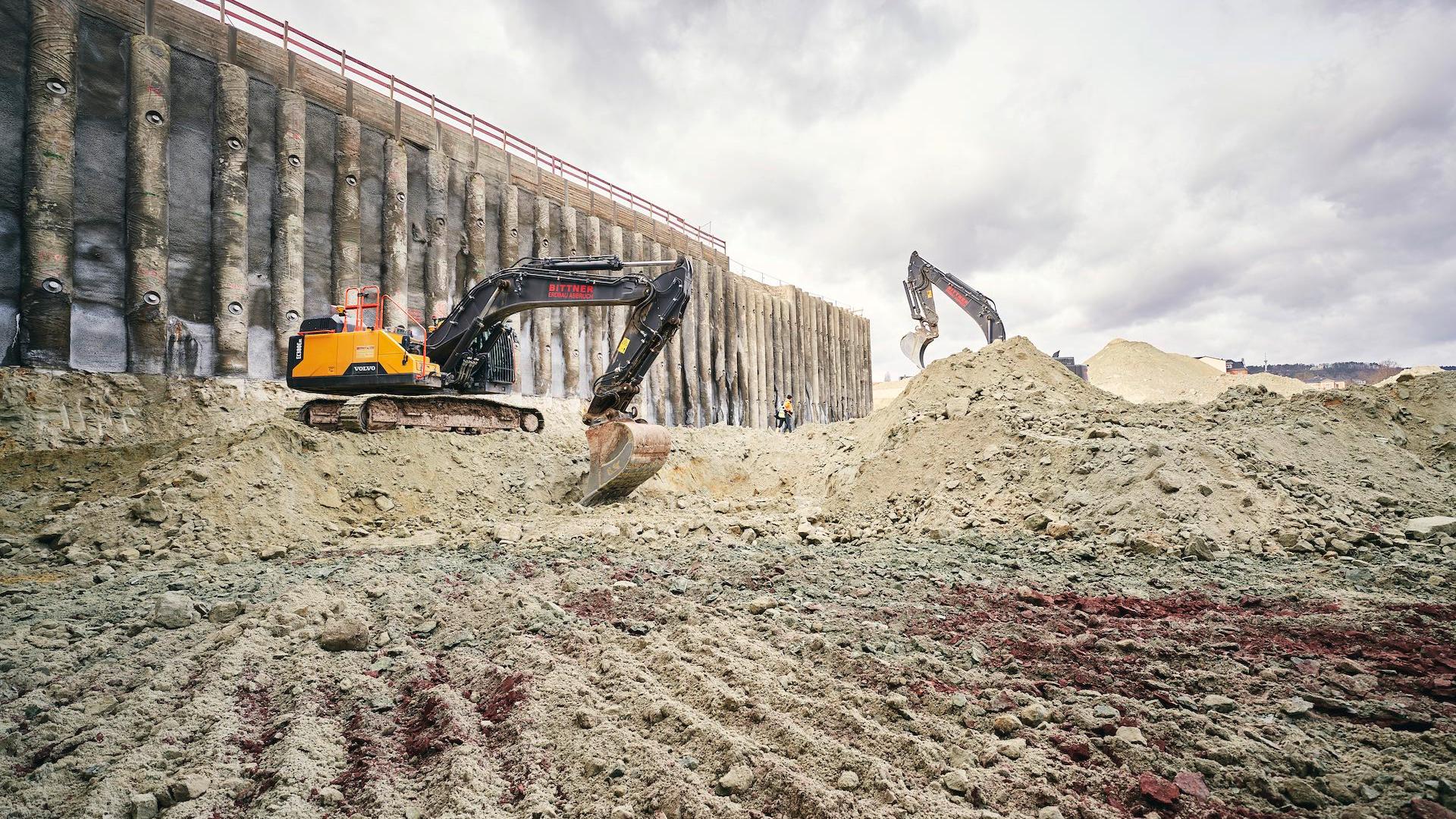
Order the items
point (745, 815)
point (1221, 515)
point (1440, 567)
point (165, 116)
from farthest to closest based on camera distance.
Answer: point (165, 116), point (1221, 515), point (1440, 567), point (745, 815)

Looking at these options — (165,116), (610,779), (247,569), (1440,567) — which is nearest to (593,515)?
(247,569)

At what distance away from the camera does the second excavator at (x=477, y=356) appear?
30.6 feet

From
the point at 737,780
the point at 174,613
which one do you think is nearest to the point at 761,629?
the point at 737,780

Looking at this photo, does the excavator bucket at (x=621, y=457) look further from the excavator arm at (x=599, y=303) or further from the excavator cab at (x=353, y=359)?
the excavator cab at (x=353, y=359)

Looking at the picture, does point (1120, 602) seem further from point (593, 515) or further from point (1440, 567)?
point (593, 515)

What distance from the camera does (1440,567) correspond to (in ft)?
15.5

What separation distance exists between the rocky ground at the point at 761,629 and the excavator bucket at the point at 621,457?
1037 millimetres

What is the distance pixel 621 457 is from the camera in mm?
8992

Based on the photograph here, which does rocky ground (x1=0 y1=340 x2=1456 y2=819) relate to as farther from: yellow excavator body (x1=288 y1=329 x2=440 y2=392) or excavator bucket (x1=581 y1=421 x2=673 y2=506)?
yellow excavator body (x1=288 y1=329 x2=440 y2=392)

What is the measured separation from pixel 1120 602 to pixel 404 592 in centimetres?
486

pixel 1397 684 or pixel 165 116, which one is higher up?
pixel 165 116

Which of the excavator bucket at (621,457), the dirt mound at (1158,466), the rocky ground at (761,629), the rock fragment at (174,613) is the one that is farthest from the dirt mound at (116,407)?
the dirt mound at (1158,466)

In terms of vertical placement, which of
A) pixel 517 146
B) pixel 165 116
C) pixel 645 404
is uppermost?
pixel 517 146

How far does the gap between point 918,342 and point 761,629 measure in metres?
15.6
